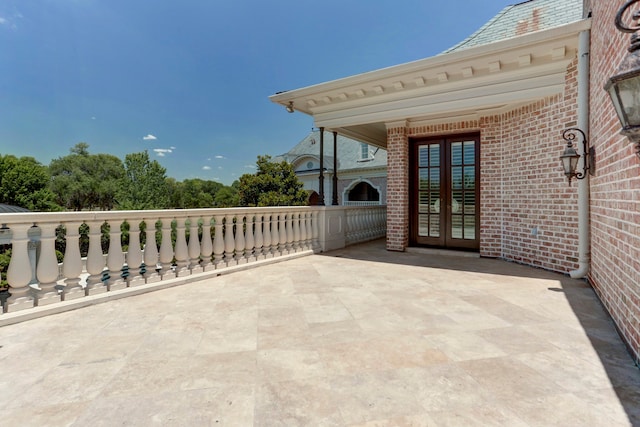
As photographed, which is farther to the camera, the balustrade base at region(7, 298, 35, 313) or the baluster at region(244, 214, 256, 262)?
the baluster at region(244, 214, 256, 262)

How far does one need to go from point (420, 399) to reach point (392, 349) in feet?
1.60

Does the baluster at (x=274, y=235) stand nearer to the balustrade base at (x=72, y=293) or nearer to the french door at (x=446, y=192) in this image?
the balustrade base at (x=72, y=293)

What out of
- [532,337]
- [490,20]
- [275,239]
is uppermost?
[490,20]

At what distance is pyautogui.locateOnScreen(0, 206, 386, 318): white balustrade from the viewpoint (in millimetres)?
2428

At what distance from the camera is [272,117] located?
27.0 metres

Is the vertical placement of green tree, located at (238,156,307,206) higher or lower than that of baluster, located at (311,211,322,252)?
higher

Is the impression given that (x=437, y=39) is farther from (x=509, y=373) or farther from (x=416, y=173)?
(x=509, y=373)

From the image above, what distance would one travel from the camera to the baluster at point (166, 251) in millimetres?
3328

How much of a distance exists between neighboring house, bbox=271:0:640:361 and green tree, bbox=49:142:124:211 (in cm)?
3356

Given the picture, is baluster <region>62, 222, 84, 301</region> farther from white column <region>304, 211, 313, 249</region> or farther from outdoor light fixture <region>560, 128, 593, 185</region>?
outdoor light fixture <region>560, 128, 593, 185</region>

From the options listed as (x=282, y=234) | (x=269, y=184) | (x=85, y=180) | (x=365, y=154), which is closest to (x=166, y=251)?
(x=282, y=234)

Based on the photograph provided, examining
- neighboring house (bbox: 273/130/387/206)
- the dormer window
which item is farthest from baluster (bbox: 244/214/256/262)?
the dormer window

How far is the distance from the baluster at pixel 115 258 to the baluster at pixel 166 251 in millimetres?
422

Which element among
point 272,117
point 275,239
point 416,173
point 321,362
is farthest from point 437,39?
point 272,117
